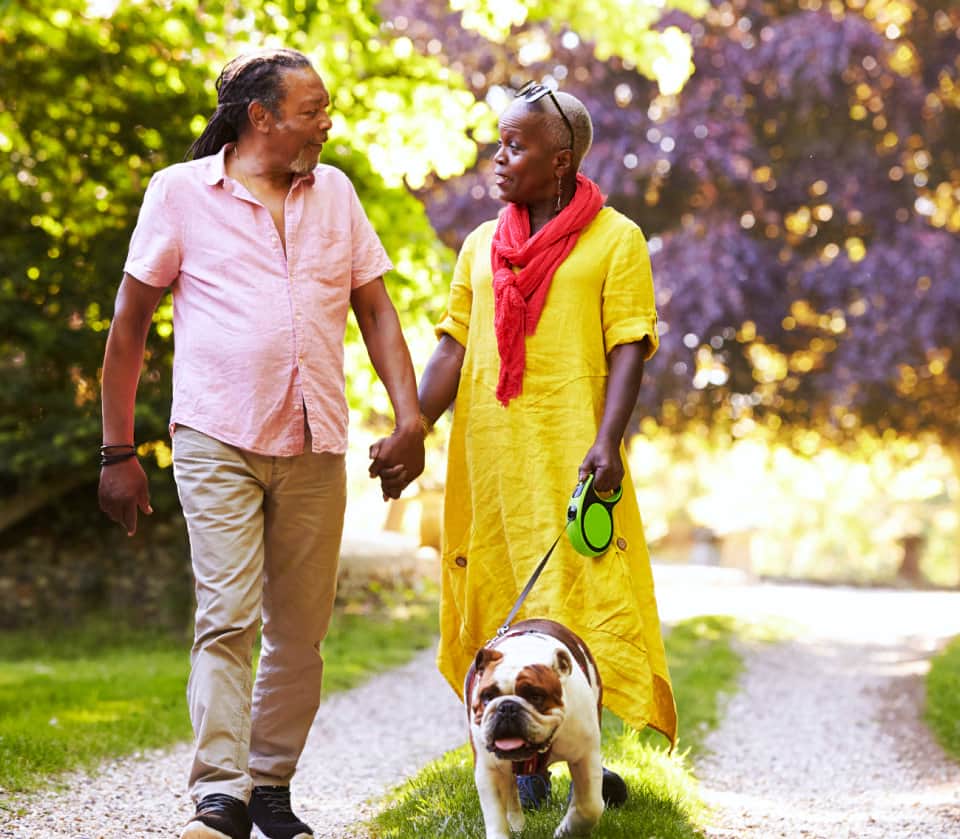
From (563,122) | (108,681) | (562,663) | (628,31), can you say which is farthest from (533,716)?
(628,31)

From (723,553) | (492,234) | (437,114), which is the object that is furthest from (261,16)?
(723,553)

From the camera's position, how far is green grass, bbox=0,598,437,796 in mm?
5938

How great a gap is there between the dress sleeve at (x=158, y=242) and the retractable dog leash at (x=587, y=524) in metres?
1.30

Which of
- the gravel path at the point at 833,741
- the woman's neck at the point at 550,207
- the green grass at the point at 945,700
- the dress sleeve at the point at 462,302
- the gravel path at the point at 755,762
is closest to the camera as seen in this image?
the woman's neck at the point at 550,207

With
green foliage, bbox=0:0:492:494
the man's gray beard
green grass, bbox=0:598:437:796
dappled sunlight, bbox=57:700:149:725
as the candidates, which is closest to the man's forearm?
the man's gray beard

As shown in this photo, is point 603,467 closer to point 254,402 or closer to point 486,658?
point 486,658

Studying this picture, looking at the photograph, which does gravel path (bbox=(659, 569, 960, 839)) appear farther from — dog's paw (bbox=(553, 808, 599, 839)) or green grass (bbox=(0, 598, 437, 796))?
green grass (bbox=(0, 598, 437, 796))

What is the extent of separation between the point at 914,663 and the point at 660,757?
6.65 meters

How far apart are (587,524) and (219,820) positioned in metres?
1.26

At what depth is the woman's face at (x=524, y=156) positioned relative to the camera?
13.4 ft

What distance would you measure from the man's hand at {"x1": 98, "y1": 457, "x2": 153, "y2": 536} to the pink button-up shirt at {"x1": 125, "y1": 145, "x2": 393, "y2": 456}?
0.18 meters

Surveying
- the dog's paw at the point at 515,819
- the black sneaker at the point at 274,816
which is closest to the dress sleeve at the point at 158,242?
the black sneaker at the point at 274,816

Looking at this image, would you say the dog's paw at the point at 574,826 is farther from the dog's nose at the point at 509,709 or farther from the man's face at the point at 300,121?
the man's face at the point at 300,121

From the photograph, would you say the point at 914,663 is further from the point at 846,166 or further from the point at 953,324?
the point at 846,166
